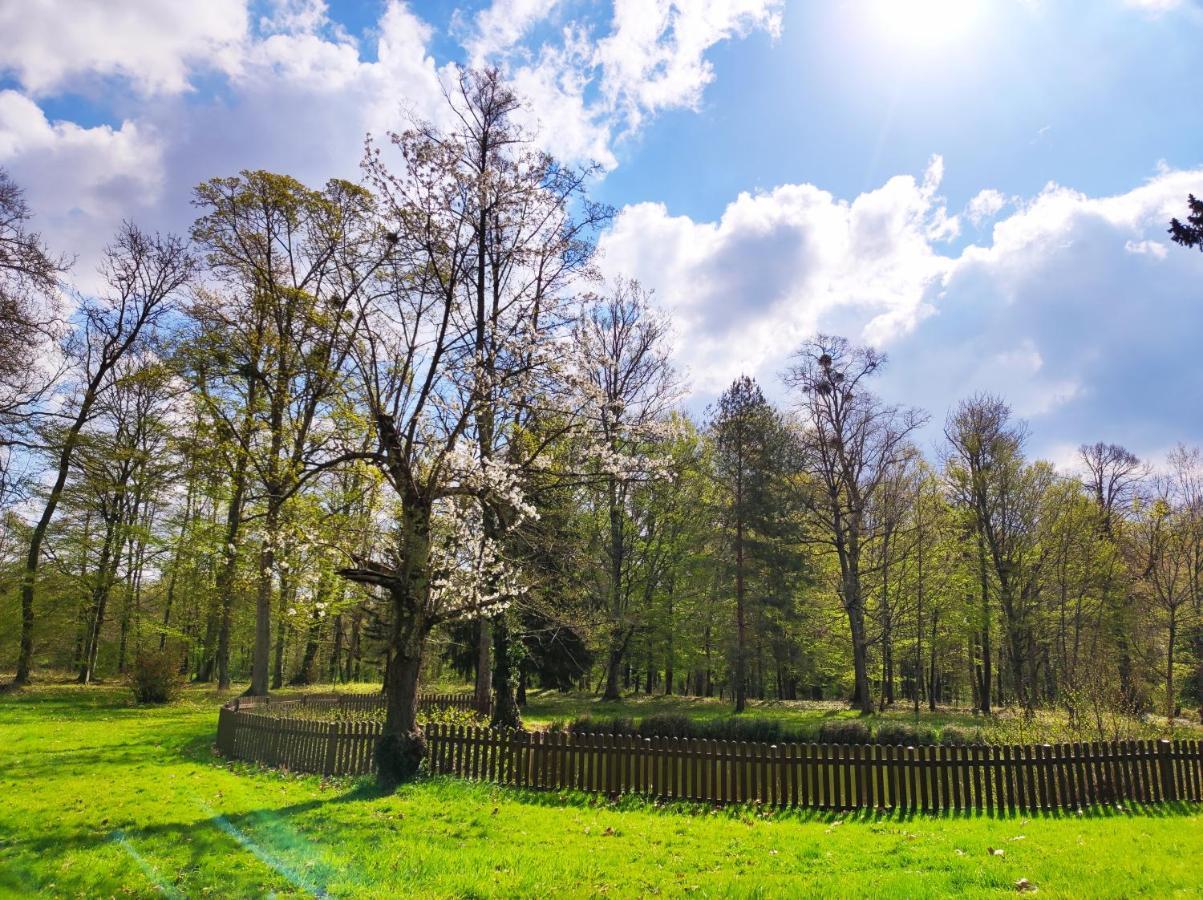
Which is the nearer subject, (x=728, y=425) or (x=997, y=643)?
(x=728, y=425)

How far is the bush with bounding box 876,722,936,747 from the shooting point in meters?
17.1

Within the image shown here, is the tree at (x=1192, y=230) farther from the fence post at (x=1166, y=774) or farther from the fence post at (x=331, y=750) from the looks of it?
the fence post at (x=331, y=750)

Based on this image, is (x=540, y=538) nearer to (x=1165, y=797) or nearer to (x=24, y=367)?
(x=24, y=367)

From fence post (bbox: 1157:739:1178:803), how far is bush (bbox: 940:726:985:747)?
6.22 meters

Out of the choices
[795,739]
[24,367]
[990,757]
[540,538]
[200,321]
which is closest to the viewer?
[990,757]

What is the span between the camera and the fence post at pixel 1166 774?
996 centimetres

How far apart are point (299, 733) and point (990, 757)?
11.1 m

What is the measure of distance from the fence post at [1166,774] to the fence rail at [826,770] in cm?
1

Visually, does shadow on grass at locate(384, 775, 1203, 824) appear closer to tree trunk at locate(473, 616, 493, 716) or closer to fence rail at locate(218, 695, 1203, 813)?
fence rail at locate(218, 695, 1203, 813)

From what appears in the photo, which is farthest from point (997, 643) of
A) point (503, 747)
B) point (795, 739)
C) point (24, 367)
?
point (24, 367)

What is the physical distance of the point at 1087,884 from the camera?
5.67m

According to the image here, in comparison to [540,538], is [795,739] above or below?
below

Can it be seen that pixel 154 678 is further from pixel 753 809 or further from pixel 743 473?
pixel 743 473

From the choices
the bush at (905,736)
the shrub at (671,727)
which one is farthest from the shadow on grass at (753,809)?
the shrub at (671,727)
